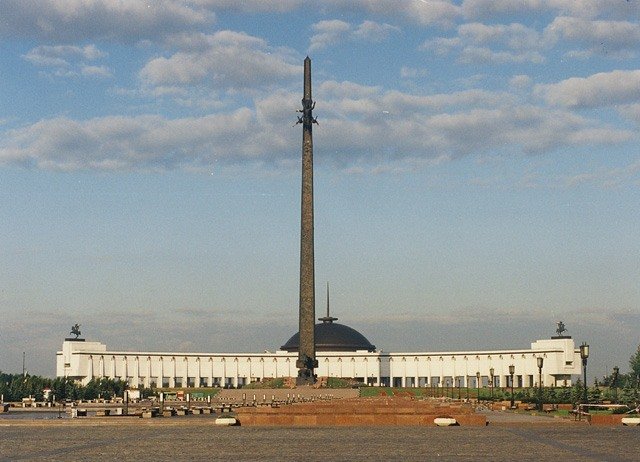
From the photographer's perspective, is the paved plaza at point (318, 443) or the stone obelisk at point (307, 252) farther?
the stone obelisk at point (307, 252)

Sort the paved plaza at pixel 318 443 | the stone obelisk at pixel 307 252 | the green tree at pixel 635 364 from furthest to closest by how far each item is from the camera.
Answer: the green tree at pixel 635 364 → the stone obelisk at pixel 307 252 → the paved plaza at pixel 318 443

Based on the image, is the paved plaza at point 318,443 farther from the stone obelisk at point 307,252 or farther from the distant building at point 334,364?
the distant building at point 334,364

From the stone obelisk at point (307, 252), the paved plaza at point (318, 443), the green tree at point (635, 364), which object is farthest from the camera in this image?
the green tree at point (635, 364)

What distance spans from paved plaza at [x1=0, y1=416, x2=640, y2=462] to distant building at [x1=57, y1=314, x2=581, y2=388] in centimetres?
13002

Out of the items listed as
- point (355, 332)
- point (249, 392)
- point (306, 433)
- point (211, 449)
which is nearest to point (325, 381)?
point (249, 392)

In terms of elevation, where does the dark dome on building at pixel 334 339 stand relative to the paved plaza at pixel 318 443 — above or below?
above

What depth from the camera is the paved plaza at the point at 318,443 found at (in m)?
18.8

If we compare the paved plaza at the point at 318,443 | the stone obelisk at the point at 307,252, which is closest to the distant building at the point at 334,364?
the stone obelisk at the point at 307,252

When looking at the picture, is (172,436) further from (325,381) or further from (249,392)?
(325,381)

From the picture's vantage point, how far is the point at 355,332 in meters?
176

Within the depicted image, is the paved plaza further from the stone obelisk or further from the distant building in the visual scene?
the distant building

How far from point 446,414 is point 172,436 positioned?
10.8 m

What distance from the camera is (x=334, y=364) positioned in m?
164

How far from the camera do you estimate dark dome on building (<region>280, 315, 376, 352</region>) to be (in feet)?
543
